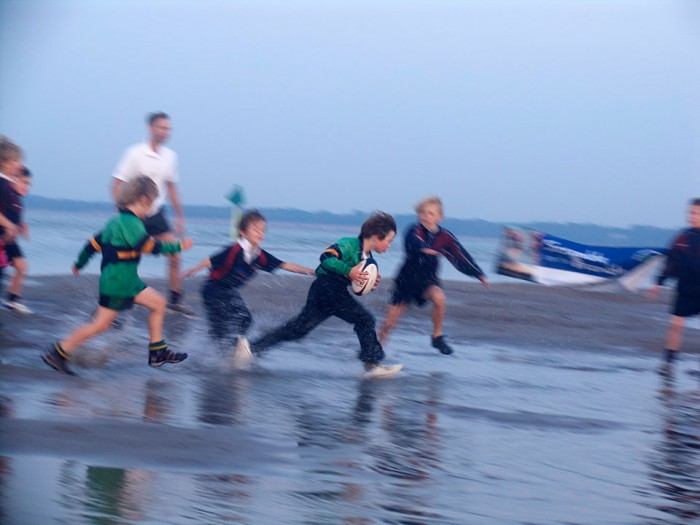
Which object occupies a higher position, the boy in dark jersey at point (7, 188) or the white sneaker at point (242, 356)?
the boy in dark jersey at point (7, 188)

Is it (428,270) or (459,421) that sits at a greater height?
(428,270)

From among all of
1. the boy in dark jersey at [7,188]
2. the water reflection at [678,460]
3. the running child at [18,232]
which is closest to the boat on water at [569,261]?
the water reflection at [678,460]

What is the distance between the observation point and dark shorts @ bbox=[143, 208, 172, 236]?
11102 mm

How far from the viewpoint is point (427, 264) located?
33.6 ft

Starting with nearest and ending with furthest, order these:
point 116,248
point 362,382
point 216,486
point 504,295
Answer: point 216,486 < point 116,248 < point 362,382 < point 504,295

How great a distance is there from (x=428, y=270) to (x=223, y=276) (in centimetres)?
229

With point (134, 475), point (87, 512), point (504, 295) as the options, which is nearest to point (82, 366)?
point (134, 475)

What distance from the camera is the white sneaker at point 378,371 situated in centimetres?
901

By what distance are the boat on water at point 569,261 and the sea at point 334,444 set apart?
6110 mm

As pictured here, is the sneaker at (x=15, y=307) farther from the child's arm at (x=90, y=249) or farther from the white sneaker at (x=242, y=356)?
the white sneaker at (x=242, y=356)

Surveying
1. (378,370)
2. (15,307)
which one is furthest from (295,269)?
(15,307)

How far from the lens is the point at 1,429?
5.62 m

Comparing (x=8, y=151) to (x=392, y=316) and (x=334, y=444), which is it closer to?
(x=392, y=316)

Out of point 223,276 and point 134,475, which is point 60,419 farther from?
point 223,276
